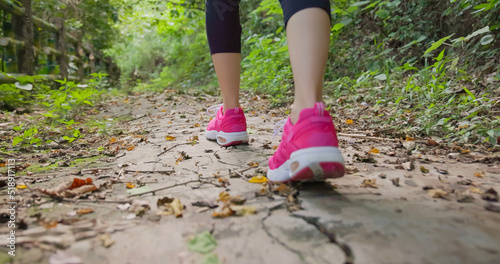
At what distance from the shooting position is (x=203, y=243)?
2.44 ft

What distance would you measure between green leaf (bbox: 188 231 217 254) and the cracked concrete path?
0.7 inches

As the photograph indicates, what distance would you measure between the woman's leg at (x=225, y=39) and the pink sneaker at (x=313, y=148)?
75 centimetres

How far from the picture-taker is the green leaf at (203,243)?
2.36ft

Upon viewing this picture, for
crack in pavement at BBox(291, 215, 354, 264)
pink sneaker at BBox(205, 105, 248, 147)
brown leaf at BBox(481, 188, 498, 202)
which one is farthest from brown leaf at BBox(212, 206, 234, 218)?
pink sneaker at BBox(205, 105, 248, 147)

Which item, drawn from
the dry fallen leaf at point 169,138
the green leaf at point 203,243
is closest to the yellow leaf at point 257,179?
the green leaf at point 203,243

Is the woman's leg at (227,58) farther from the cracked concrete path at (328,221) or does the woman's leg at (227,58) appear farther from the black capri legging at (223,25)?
the cracked concrete path at (328,221)

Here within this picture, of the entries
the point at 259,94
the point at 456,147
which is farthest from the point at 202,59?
the point at 456,147

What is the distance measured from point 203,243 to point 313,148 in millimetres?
434

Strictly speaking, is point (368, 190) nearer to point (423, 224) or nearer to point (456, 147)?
point (423, 224)

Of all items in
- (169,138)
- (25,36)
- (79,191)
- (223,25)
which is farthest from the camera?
(25,36)

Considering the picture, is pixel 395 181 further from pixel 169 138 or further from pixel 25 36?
pixel 25 36

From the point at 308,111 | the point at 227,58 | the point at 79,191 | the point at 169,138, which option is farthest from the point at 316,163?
the point at 169,138

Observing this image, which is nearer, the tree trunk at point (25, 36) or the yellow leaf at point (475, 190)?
the yellow leaf at point (475, 190)

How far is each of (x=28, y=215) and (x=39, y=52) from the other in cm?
463
